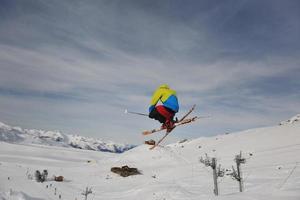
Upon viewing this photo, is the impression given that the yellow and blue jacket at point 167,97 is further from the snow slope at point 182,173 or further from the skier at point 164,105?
the snow slope at point 182,173

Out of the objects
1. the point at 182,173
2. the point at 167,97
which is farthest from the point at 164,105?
the point at 182,173

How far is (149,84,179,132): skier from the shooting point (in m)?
7.58

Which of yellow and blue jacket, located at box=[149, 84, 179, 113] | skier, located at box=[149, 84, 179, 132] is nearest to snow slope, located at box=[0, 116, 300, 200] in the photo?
skier, located at box=[149, 84, 179, 132]

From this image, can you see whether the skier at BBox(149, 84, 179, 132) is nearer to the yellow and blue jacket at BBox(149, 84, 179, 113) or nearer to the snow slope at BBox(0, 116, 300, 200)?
the yellow and blue jacket at BBox(149, 84, 179, 113)

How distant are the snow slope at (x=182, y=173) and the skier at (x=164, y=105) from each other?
18.3m

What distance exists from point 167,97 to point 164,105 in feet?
0.81

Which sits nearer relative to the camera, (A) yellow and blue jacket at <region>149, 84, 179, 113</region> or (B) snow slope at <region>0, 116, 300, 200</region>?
(A) yellow and blue jacket at <region>149, 84, 179, 113</region>

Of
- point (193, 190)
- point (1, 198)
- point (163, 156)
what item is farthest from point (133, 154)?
point (1, 198)

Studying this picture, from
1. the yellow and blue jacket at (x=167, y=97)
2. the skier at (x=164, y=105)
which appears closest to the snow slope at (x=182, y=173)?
the skier at (x=164, y=105)

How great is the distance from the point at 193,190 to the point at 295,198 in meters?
29.9

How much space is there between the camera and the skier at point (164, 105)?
24.9 feet

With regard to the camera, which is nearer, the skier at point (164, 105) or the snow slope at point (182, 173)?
the skier at point (164, 105)

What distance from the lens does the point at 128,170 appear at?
5369 cm

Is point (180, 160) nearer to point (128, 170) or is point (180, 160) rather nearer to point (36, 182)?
point (128, 170)
